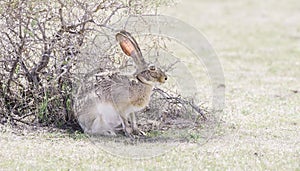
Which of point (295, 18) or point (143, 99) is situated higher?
point (295, 18)

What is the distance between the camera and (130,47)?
6.95 metres

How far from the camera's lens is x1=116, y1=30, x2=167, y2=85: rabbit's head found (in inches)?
274

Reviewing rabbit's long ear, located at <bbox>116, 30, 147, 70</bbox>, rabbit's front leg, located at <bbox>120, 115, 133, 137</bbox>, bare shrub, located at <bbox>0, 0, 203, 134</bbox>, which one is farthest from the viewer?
bare shrub, located at <bbox>0, 0, 203, 134</bbox>

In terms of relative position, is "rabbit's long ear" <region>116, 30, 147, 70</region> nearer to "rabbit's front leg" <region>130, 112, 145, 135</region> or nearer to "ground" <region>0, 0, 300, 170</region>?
"rabbit's front leg" <region>130, 112, 145, 135</region>

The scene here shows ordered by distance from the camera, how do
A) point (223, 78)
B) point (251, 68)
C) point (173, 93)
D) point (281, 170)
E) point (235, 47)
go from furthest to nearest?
point (235, 47) < point (251, 68) < point (223, 78) < point (173, 93) < point (281, 170)

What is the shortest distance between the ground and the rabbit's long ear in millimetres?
812

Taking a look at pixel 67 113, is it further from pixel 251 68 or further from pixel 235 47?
pixel 235 47

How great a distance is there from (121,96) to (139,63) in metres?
0.36

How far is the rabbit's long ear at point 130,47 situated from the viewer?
22.8ft

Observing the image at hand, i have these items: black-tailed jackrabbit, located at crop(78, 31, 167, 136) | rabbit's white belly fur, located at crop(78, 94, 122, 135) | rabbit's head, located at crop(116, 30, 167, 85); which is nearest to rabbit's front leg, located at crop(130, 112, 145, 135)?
black-tailed jackrabbit, located at crop(78, 31, 167, 136)

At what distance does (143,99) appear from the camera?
7.05 metres

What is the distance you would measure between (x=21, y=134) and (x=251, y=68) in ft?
20.4

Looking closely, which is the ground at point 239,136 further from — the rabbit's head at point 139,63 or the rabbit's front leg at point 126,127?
the rabbit's head at point 139,63

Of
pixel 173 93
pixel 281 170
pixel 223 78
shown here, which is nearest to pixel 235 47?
pixel 223 78
